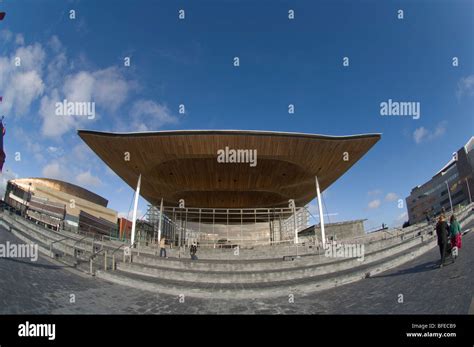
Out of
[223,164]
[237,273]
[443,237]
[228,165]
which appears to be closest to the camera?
[443,237]

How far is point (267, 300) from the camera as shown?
6875 millimetres

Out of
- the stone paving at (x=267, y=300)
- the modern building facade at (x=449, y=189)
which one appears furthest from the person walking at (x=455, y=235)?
the modern building facade at (x=449, y=189)

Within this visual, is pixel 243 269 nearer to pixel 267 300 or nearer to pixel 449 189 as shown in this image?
pixel 267 300

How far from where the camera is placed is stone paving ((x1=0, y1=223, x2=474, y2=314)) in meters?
4.96

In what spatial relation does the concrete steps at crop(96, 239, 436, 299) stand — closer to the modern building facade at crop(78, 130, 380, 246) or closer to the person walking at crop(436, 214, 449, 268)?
the person walking at crop(436, 214, 449, 268)

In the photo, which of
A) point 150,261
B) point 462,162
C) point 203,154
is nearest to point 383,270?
point 150,261

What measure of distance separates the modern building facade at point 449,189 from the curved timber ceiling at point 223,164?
143ft

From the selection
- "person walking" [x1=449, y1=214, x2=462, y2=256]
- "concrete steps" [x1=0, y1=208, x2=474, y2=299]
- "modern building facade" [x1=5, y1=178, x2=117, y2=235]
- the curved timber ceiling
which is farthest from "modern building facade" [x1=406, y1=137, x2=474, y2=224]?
"modern building facade" [x1=5, y1=178, x2=117, y2=235]

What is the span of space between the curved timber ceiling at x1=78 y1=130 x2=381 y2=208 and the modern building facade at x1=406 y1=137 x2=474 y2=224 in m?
43.6

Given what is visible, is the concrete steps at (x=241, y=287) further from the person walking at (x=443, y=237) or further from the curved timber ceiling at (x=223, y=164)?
the curved timber ceiling at (x=223, y=164)

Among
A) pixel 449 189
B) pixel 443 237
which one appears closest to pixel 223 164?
pixel 443 237

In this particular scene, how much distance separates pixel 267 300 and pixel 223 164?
1209cm
